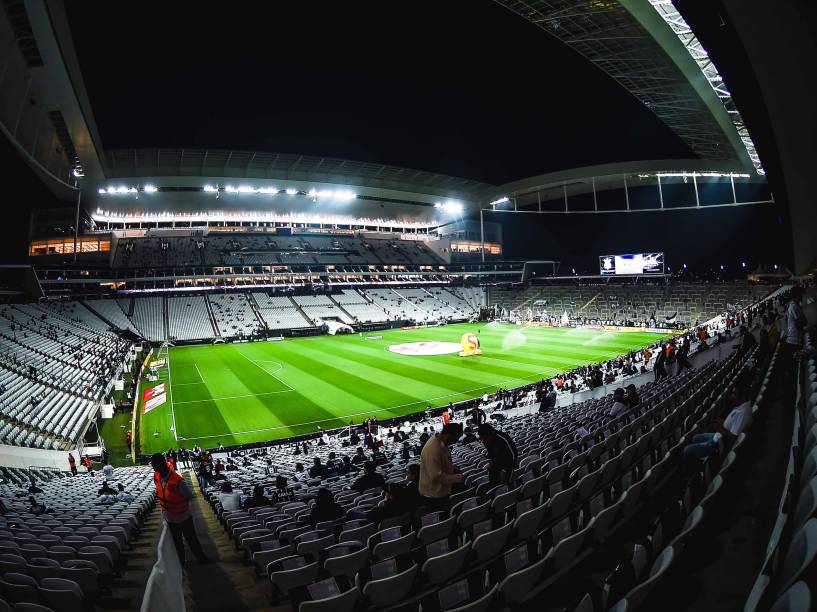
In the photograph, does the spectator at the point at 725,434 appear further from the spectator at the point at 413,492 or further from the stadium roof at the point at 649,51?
the stadium roof at the point at 649,51

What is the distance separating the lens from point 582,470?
6.67m

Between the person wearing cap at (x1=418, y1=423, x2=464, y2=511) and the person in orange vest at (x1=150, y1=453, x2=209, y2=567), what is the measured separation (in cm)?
313

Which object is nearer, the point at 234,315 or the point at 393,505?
the point at 393,505

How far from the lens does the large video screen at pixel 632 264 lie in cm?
6253

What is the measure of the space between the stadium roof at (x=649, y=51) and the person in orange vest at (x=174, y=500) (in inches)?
1030

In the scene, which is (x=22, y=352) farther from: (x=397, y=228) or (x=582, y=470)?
(x=397, y=228)

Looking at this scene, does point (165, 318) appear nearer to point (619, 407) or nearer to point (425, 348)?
point (425, 348)

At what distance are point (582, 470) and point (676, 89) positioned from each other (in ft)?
107

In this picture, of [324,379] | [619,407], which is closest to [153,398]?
[324,379]

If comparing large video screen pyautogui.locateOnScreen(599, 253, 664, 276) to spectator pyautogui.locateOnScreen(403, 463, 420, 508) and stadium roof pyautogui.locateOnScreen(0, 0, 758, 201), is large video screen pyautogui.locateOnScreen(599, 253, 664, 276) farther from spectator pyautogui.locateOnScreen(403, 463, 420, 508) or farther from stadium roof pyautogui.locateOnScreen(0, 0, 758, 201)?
spectator pyautogui.locateOnScreen(403, 463, 420, 508)

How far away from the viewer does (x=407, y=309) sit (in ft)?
234

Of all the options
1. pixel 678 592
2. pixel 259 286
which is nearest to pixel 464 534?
pixel 678 592

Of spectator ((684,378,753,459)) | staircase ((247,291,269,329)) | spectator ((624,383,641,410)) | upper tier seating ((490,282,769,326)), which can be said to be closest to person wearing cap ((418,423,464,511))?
spectator ((684,378,753,459))

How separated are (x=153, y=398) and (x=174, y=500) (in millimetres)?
25451
